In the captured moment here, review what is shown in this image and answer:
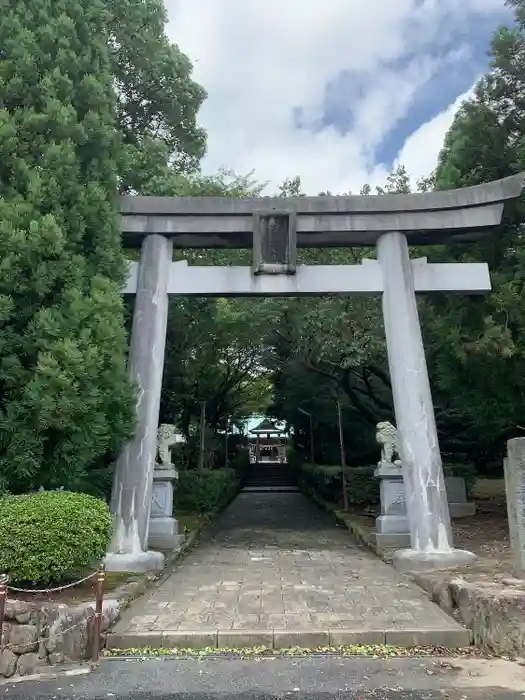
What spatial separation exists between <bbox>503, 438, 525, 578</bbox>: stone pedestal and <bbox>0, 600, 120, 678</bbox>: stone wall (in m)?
4.47

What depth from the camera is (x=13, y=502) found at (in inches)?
241

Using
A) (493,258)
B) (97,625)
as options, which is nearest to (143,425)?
(97,625)

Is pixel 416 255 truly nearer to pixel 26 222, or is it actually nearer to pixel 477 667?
pixel 26 222

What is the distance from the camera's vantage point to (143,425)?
9312mm

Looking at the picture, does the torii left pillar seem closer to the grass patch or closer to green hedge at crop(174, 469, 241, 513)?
the grass patch

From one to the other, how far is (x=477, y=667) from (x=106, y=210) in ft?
23.1

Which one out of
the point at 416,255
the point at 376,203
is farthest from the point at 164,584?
the point at 416,255

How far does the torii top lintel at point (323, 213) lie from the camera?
9945mm

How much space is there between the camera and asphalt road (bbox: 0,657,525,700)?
434cm

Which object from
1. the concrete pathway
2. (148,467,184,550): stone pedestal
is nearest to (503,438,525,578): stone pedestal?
the concrete pathway

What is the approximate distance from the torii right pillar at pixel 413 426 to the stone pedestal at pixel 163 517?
439 centimetres

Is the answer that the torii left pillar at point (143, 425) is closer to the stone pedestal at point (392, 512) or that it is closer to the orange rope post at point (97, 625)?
the orange rope post at point (97, 625)

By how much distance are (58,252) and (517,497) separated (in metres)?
6.07

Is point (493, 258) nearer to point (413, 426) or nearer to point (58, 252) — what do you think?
point (413, 426)
